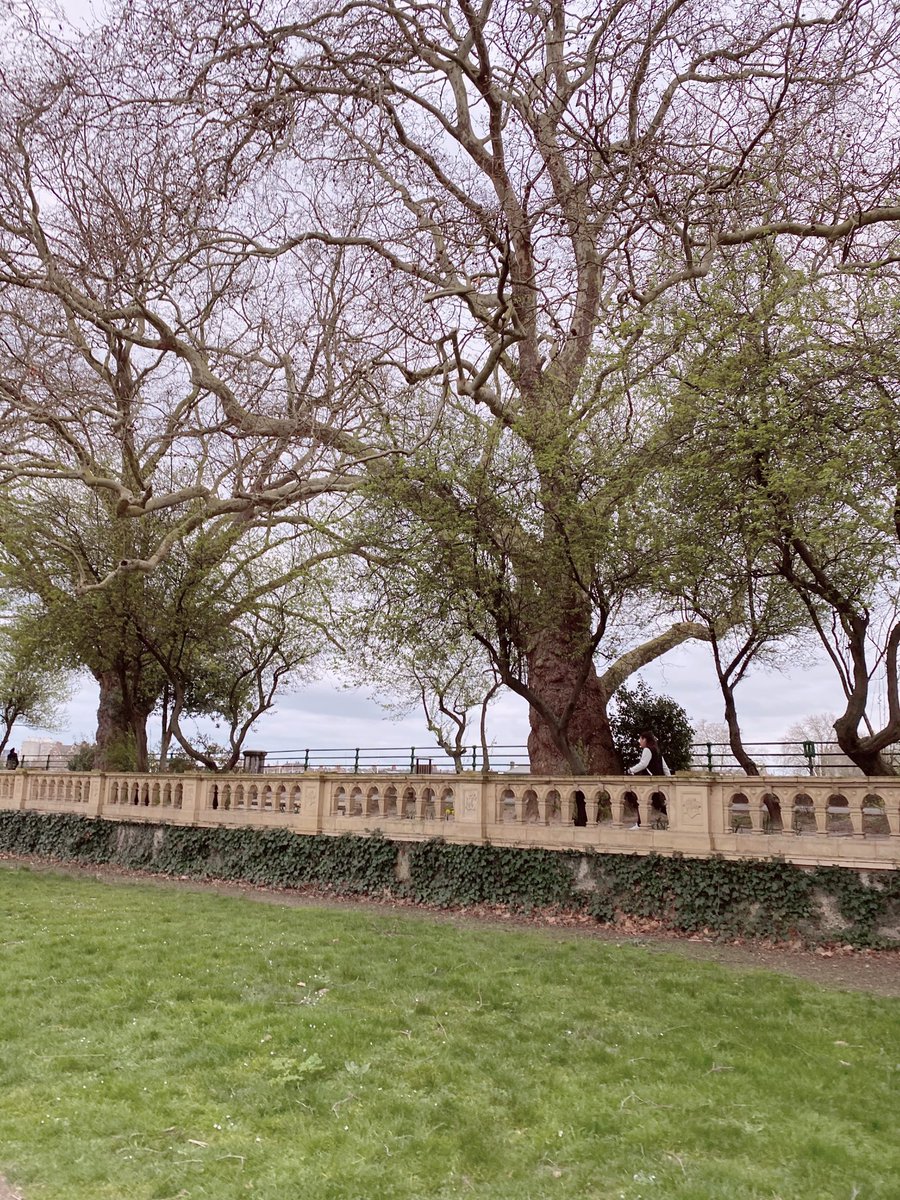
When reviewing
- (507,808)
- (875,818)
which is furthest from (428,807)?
(875,818)

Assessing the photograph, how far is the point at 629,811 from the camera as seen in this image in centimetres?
1225

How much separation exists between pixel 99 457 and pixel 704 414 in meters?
15.6

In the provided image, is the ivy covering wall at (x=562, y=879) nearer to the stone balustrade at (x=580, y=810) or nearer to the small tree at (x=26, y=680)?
A: the stone balustrade at (x=580, y=810)

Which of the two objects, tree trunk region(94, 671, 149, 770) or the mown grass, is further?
tree trunk region(94, 671, 149, 770)

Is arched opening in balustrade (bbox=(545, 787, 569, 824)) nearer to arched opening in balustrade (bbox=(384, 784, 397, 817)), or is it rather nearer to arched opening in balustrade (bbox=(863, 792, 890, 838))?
arched opening in balustrade (bbox=(384, 784, 397, 817))

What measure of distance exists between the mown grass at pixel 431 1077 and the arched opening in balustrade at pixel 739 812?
2.57m

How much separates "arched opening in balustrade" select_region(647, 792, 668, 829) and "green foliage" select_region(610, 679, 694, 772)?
205 inches

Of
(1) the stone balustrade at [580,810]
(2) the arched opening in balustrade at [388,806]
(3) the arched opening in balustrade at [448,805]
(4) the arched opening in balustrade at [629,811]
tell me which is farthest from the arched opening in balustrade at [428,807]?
(4) the arched opening in balustrade at [629,811]

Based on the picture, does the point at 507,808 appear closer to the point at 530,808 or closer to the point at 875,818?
the point at 530,808

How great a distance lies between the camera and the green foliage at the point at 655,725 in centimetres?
1688

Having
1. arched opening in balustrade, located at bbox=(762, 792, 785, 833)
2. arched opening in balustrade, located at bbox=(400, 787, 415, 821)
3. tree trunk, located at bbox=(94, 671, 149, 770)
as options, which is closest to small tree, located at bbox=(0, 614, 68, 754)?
tree trunk, located at bbox=(94, 671, 149, 770)

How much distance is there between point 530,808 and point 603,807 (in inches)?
45.3

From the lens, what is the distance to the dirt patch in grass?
7.89 m

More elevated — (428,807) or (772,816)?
(428,807)
